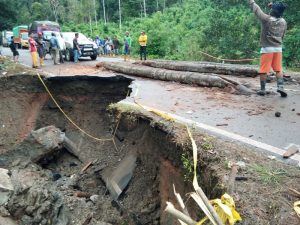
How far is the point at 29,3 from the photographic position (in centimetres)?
6481

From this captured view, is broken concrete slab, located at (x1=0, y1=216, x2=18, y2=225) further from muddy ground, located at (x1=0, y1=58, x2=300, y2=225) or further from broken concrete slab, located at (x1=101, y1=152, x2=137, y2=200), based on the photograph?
broken concrete slab, located at (x1=101, y1=152, x2=137, y2=200)

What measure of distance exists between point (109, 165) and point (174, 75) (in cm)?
368

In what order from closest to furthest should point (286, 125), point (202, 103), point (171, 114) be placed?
point (286, 125) → point (171, 114) → point (202, 103)

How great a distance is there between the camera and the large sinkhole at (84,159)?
225 inches

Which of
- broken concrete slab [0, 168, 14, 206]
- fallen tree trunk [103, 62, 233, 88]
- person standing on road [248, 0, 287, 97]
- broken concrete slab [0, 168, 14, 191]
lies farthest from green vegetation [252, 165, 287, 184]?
broken concrete slab [0, 168, 14, 191]

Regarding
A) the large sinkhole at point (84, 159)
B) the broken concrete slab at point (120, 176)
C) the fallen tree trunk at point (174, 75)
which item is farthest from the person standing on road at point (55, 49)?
the broken concrete slab at point (120, 176)

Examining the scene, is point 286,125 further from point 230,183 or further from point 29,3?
point 29,3

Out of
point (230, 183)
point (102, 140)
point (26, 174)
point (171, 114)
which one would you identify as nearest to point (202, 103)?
point (171, 114)

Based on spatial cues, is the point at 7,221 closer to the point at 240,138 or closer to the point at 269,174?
the point at 240,138

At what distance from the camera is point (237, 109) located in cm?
647

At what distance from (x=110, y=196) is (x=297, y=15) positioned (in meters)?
11.0

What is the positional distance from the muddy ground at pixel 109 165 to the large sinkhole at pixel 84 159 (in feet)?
0.07

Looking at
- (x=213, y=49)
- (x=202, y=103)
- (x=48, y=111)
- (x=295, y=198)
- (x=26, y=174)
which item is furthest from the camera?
(x=213, y=49)

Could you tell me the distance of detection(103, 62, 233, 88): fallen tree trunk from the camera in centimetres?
876
